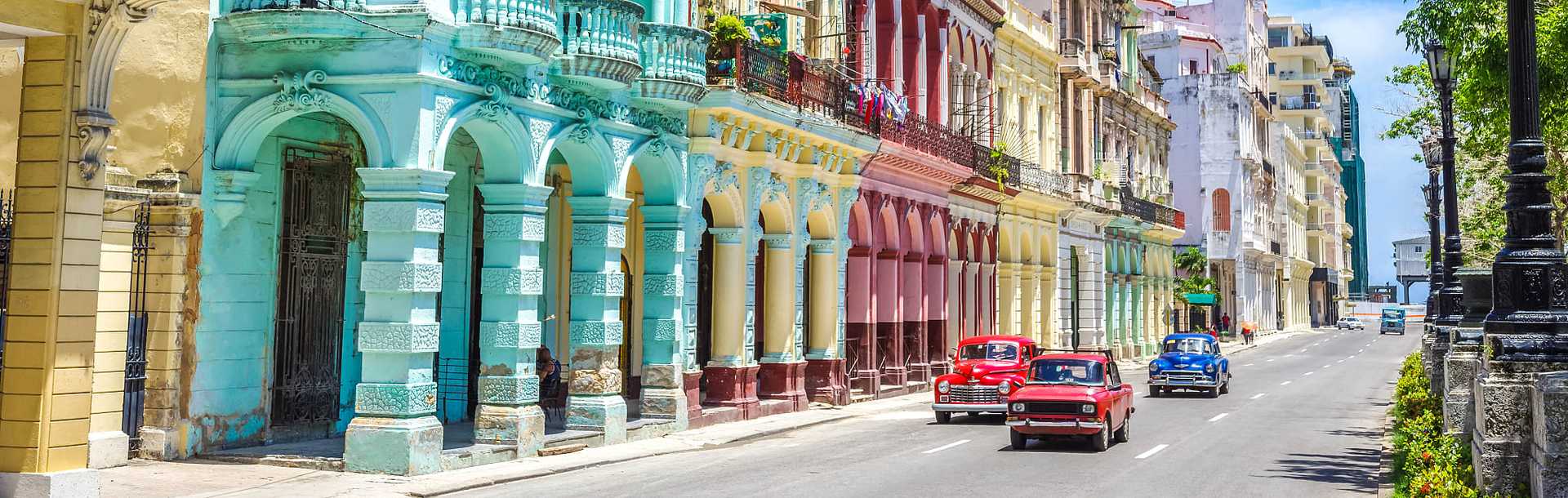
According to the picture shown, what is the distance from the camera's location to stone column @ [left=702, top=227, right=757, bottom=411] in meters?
23.1

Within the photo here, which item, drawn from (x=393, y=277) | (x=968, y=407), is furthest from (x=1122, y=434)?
(x=393, y=277)

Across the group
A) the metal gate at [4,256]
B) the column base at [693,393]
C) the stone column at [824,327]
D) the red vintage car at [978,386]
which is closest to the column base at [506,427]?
the column base at [693,393]

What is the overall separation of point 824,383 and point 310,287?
40.1 ft

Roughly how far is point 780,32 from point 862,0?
5322 millimetres

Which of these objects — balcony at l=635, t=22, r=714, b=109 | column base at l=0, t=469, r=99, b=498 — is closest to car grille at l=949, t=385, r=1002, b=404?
balcony at l=635, t=22, r=714, b=109

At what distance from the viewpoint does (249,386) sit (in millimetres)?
16312

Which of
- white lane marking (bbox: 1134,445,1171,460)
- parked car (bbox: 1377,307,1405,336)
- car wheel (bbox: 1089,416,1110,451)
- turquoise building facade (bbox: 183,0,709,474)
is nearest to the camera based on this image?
turquoise building facade (bbox: 183,0,709,474)

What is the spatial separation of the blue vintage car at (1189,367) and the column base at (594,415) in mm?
15655

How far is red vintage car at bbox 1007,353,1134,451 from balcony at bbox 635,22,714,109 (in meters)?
6.56

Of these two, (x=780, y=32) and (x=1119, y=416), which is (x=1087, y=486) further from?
(x=780, y=32)

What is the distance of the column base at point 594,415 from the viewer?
19.0 m

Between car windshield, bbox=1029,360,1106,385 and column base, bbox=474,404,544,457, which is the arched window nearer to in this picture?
car windshield, bbox=1029,360,1106,385

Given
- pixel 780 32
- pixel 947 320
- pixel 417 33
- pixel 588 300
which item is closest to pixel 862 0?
pixel 780 32

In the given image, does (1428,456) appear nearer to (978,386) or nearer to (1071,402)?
(1071,402)
